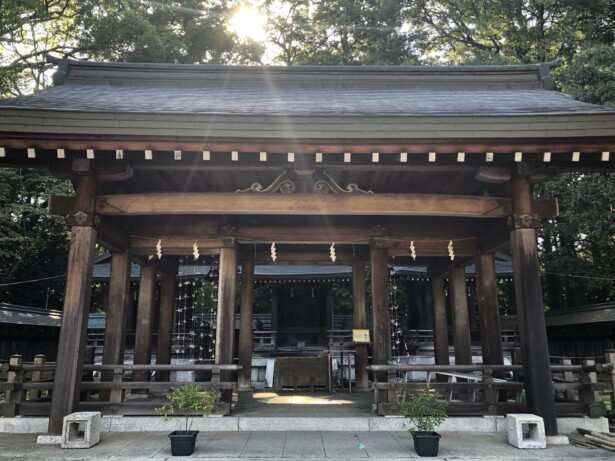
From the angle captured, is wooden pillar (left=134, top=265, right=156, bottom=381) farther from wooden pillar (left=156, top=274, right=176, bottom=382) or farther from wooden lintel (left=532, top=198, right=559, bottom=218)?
wooden lintel (left=532, top=198, right=559, bottom=218)

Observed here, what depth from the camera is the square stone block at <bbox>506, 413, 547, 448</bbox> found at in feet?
20.6

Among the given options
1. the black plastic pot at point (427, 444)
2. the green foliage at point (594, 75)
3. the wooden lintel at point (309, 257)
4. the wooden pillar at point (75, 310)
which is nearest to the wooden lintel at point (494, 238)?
the wooden lintel at point (309, 257)

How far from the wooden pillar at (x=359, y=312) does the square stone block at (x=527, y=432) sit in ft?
16.4

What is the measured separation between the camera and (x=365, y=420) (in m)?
7.27

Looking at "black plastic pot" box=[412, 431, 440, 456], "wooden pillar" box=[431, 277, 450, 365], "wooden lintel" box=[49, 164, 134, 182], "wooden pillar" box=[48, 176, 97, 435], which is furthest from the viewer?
"wooden pillar" box=[431, 277, 450, 365]

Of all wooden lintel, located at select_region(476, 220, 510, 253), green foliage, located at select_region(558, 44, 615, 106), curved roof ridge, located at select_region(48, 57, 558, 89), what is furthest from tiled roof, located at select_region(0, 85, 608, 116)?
green foliage, located at select_region(558, 44, 615, 106)

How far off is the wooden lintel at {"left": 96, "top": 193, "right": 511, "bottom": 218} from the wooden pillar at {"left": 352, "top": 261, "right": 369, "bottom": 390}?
421 cm

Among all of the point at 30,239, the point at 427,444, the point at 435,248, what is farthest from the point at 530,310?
the point at 30,239

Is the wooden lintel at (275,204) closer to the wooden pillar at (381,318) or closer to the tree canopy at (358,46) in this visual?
the wooden pillar at (381,318)

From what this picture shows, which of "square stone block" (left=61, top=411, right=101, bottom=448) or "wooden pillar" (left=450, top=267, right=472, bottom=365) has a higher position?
"wooden pillar" (left=450, top=267, right=472, bottom=365)

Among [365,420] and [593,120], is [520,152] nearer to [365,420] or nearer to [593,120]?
[593,120]

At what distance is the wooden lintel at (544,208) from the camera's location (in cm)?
735

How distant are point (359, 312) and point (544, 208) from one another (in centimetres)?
532

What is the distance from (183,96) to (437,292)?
27.0 feet
